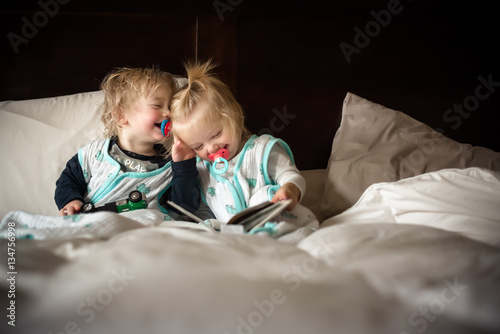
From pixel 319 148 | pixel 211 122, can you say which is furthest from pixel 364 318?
pixel 319 148

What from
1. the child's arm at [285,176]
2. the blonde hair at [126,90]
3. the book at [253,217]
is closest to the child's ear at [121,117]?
the blonde hair at [126,90]

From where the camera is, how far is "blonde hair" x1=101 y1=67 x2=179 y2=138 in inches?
53.7

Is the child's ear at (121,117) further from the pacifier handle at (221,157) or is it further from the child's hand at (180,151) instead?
the pacifier handle at (221,157)

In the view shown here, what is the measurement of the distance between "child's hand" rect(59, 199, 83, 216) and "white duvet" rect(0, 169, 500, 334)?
1.73ft

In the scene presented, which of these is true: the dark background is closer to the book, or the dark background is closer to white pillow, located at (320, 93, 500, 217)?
white pillow, located at (320, 93, 500, 217)

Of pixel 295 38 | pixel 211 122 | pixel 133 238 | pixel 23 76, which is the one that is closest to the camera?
pixel 133 238

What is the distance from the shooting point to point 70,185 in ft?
4.27

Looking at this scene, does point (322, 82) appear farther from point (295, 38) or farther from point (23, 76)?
point (23, 76)

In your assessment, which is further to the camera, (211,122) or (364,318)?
(211,122)

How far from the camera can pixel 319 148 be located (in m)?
1.75

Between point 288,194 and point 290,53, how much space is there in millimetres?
861

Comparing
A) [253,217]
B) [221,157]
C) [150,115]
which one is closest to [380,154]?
[221,157]

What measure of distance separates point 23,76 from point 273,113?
107cm

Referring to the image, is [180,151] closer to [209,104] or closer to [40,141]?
[209,104]
